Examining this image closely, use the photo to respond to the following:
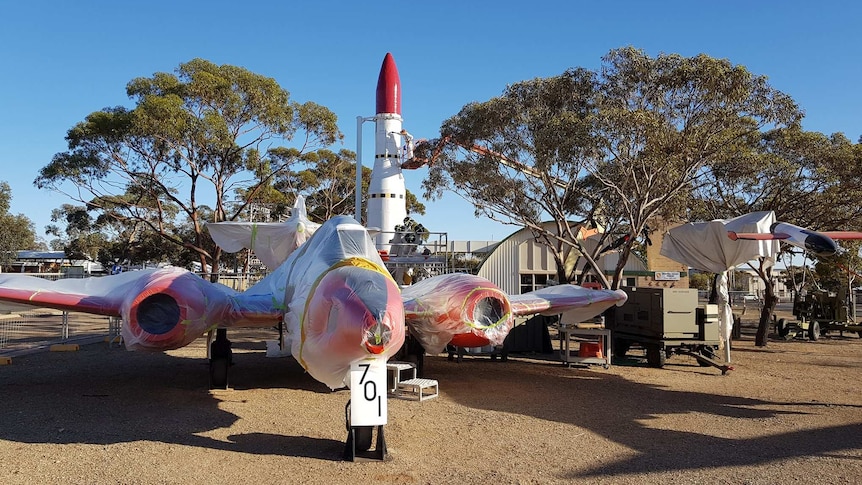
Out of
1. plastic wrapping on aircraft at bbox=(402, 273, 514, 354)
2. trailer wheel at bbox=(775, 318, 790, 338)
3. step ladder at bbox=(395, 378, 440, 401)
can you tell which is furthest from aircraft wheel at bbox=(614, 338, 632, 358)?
trailer wheel at bbox=(775, 318, 790, 338)

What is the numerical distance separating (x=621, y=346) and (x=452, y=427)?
9.80 meters

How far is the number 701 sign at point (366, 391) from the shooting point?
21.3ft

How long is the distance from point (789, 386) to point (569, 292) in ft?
16.6

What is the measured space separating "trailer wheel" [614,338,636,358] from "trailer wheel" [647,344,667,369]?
1.20 meters

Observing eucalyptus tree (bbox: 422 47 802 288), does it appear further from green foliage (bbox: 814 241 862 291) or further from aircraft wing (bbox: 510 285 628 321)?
green foliage (bbox: 814 241 862 291)

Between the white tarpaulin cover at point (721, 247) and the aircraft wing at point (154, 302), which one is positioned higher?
the white tarpaulin cover at point (721, 247)

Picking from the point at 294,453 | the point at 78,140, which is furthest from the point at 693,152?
the point at 78,140

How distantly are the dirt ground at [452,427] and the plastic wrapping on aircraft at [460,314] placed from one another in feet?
4.20

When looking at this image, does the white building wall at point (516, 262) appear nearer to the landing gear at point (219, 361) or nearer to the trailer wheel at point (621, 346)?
the trailer wheel at point (621, 346)

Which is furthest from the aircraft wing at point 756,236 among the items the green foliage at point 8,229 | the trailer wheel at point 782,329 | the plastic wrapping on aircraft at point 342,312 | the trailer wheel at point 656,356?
the green foliage at point 8,229

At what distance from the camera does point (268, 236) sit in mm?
16734

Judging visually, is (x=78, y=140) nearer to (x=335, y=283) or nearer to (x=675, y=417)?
(x=335, y=283)

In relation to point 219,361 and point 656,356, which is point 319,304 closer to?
point 219,361

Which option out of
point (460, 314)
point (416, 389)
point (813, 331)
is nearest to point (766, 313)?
point (813, 331)
